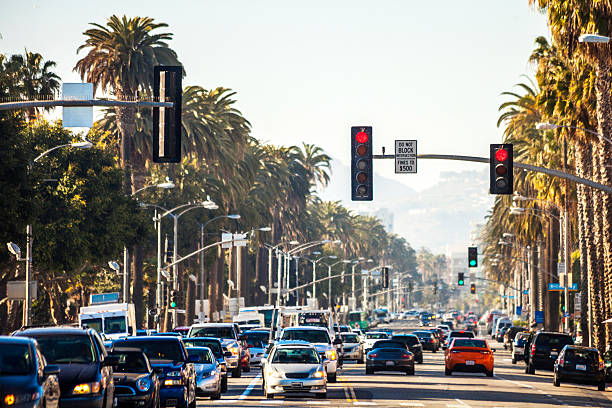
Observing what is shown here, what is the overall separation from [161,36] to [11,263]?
72.7 feet

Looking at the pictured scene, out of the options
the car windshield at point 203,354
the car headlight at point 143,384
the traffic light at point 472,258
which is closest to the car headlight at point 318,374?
the car windshield at point 203,354

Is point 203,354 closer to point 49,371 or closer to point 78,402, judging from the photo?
point 78,402

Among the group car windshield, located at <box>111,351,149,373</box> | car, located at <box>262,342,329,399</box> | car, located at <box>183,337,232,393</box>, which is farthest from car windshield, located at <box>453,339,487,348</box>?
car windshield, located at <box>111,351,149,373</box>

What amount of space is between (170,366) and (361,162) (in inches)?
286

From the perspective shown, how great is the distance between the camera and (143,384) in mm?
23250

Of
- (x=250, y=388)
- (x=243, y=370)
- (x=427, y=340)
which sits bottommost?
(x=243, y=370)

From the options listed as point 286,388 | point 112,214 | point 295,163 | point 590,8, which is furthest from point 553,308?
point 286,388

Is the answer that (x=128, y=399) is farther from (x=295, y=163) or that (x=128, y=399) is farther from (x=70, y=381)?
(x=295, y=163)

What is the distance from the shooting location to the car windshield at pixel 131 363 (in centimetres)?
2381

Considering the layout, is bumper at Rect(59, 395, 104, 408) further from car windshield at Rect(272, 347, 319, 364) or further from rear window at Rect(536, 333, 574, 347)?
rear window at Rect(536, 333, 574, 347)

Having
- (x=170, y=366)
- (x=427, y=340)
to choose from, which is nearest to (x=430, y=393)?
(x=170, y=366)

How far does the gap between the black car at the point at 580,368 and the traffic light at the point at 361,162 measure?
1587 centimetres

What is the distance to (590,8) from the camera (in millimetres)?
42250

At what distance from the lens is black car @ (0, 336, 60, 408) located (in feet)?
55.7
